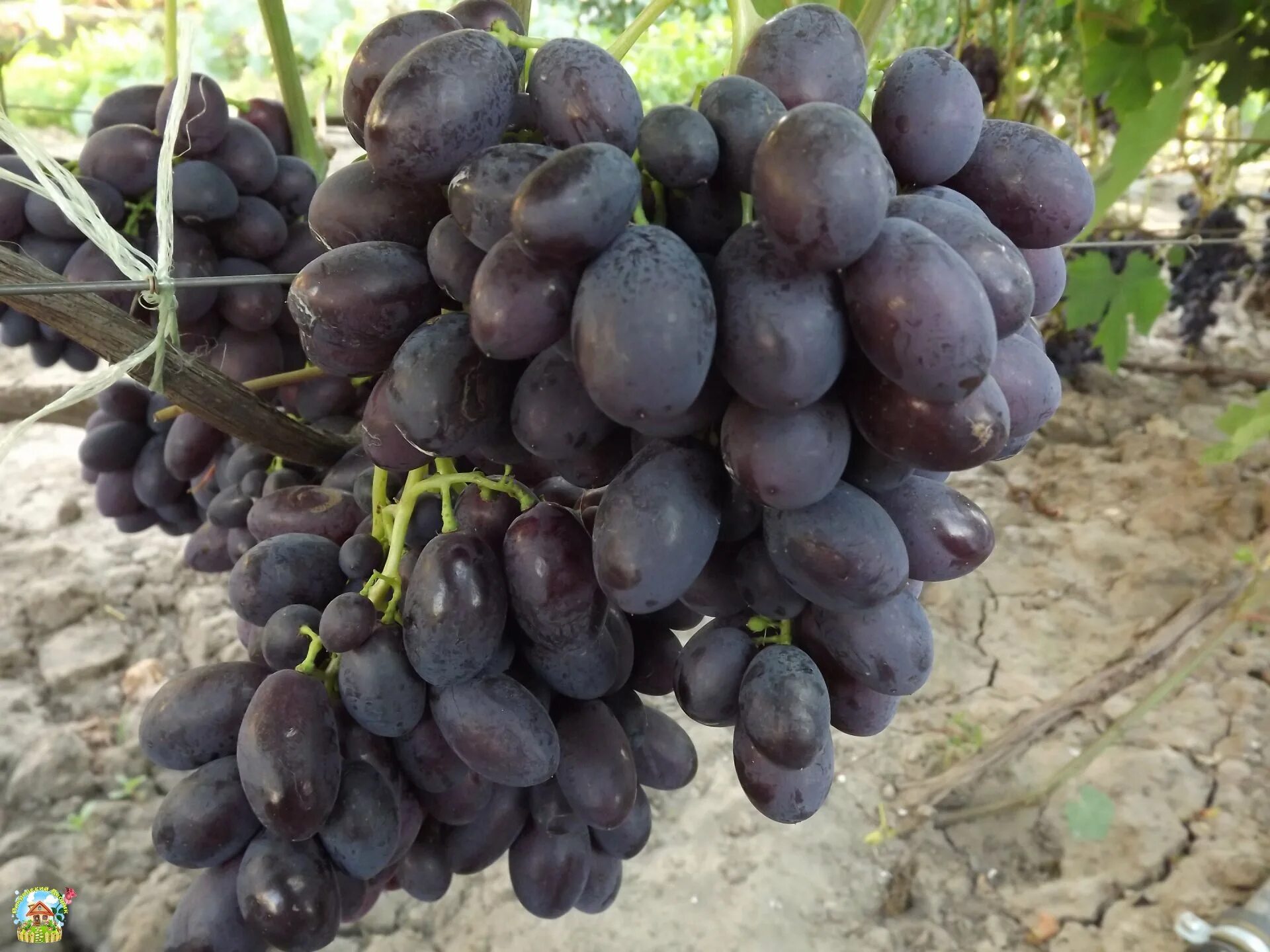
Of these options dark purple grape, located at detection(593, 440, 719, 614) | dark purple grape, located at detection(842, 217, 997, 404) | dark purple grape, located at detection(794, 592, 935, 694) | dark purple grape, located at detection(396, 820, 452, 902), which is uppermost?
dark purple grape, located at detection(842, 217, 997, 404)

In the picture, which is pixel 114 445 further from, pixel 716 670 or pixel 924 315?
pixel 924 315

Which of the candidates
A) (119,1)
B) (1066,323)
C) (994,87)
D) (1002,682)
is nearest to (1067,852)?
(1002,682)

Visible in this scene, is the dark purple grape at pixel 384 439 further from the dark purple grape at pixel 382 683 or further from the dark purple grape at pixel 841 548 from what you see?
the dark purple grape at pixel 841 548

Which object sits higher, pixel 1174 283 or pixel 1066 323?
pixel 1066 323

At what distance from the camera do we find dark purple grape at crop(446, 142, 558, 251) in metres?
0.42

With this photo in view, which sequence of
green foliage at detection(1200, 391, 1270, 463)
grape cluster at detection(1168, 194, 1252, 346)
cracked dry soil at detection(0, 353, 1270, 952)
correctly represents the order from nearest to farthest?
cracked dry soil at detection(0, 353, 1270, 952) → green foliage at detection(1200, 391, 1270, 463) → grape cluster at detection(1168, 194, 1252, 346)

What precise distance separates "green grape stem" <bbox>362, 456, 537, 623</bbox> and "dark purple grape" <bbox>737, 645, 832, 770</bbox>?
204 mm

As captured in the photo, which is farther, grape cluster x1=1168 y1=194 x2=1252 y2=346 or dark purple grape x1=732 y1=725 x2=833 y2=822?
grape cluster x1=1168 y1=194 x2=1252 y2=346

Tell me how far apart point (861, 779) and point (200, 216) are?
1.38 m

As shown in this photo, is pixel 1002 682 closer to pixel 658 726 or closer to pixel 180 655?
pixel 658 726

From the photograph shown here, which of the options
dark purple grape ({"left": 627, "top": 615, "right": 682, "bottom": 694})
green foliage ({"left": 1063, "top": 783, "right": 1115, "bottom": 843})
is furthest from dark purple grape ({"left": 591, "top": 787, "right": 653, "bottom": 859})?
green foliage ({"left": 1063, "top": 783, "right": 1115, "bottom": 843})

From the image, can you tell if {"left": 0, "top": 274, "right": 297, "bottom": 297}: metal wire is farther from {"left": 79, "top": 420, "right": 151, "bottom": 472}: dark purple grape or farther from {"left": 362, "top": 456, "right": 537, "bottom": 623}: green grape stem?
{"left": 79, "top": 420, "right": 151, "bottom": 472}: dark purple grape

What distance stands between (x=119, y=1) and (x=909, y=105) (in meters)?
5.15

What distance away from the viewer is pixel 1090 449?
2340 mm
